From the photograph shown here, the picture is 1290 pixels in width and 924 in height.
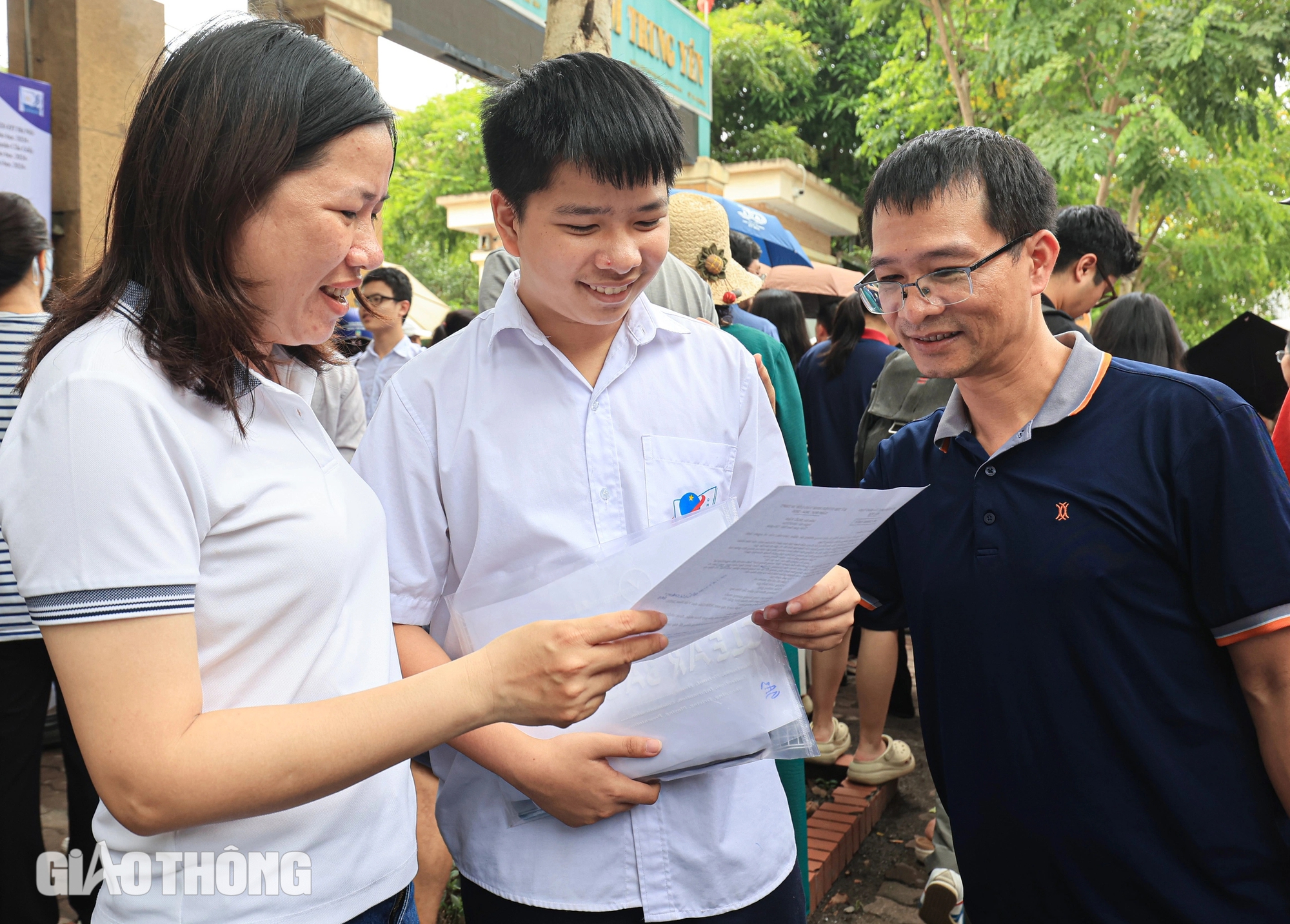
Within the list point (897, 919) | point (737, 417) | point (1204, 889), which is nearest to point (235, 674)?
point (737, 417)

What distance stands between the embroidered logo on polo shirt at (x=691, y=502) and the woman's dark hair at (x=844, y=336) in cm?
375

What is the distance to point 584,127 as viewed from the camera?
153cm

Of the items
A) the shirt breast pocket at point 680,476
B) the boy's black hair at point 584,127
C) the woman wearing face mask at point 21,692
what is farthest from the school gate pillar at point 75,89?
the shirt breast pocket at point 680,476

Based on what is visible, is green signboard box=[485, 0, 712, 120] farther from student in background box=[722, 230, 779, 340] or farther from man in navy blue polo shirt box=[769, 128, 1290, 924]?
man in navy blue polo shirt box=[769, 128, 1290, 924]

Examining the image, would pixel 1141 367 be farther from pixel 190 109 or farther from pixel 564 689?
pixel 190 109

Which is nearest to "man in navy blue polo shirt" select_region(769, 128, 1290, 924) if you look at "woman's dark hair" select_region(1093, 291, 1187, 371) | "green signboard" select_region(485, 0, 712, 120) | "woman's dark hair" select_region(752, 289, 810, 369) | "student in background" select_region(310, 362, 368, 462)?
"woman's dark hair" select_region(1093, 291, 1187, 371)

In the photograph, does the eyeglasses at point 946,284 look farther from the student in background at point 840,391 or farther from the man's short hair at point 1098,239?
the student in background at point 840,391

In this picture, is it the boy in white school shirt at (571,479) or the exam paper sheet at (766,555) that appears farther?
the boy in white school shirt at (571,479)

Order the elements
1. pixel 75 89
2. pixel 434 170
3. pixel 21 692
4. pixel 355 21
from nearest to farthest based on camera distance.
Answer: pixel 21 692, pixel 75 89, pixel 355 21, pixel 434 170

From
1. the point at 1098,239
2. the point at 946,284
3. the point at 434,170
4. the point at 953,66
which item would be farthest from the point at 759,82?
the point at 946,284

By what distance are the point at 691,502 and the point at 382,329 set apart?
15.2 ft

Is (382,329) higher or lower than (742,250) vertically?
lower

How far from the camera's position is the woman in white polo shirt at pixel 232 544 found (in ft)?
3.27

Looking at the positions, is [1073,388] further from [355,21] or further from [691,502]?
[355,21]
